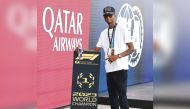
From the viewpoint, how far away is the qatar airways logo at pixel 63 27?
4.34m

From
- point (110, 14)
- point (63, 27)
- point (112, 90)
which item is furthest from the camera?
point (63, 27)

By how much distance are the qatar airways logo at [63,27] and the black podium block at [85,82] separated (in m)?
1.02

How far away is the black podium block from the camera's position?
11.4 feet

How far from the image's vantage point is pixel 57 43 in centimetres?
453

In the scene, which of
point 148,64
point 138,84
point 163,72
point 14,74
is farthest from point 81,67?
point 148,64

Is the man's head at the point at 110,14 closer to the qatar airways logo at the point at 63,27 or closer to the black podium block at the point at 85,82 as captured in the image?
the black podium block at the point at 85,82

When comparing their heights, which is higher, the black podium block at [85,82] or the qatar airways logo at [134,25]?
the qatar airways logo at [134,25]

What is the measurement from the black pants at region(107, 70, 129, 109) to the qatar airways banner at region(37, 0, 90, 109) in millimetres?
1294

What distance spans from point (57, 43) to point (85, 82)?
1189 millimetres

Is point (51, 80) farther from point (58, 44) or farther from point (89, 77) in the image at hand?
point (89, 77)

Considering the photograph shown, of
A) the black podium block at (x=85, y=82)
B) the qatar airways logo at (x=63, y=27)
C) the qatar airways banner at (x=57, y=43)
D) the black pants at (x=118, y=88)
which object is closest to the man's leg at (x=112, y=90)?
the black pants at (x=118, y=88)

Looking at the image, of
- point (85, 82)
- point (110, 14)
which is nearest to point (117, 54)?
point (110, 14)

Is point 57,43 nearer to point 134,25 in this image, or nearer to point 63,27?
point 63,27

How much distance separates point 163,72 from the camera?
78 centimetres
